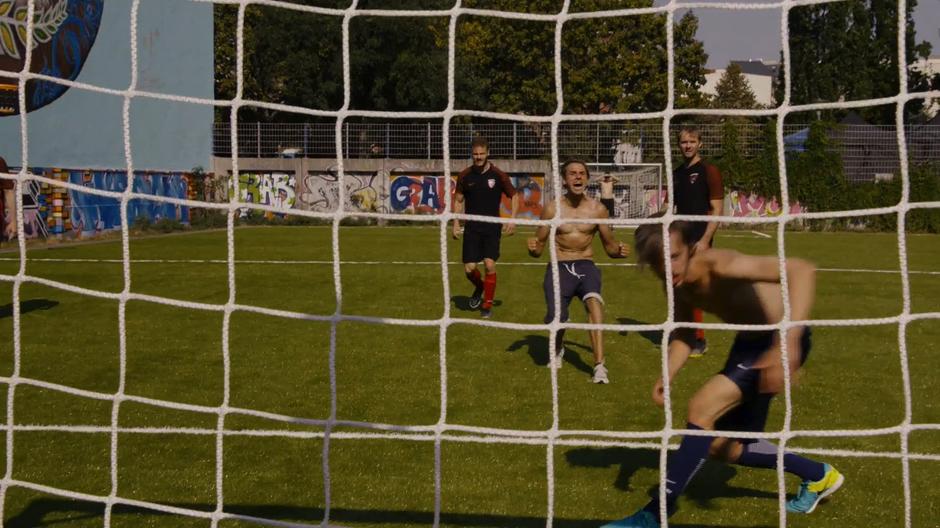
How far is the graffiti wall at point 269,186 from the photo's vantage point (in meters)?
34.0

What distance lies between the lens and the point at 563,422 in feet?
19.7

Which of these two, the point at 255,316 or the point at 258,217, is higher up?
the point at 258,217

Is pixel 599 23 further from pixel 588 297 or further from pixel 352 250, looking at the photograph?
pixel 588 297

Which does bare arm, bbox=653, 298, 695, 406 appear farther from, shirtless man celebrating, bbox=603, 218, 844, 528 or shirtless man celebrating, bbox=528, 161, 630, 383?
shirtless man celebrating, bbox=528, 161, 630, 383

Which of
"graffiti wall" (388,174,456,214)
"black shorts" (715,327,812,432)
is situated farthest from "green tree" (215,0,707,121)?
"black shorts" (715,327,812,432)

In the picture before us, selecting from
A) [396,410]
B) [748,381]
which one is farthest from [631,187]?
[748,381]

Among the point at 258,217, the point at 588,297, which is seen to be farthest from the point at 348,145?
the point at 588,297

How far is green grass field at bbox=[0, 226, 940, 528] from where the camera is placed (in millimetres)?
4555

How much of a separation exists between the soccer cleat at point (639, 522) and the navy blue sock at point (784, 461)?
2.12 feet

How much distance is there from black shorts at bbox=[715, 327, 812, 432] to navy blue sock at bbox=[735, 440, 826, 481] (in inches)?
6.3

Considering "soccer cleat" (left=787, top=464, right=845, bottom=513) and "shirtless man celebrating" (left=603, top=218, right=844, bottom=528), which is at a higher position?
"shirtless man celebrating" (left=603, top=218, right=844, bottom=528)

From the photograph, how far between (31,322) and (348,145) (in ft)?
78.2

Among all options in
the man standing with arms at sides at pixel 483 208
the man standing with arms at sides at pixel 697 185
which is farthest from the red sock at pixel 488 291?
the man standing with arms at sides at pixel 697 185

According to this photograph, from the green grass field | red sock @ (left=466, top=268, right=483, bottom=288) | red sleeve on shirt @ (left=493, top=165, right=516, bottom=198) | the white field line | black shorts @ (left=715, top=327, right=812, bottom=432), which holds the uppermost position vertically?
red sleeve on shirt @ (left=493, top=165, right=516, bottom=198)
